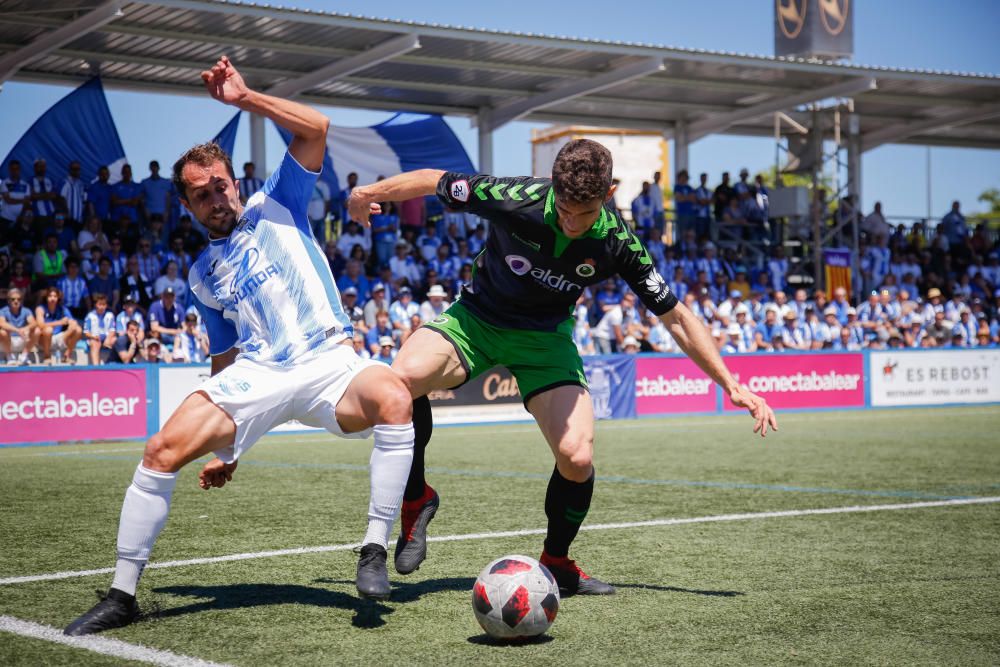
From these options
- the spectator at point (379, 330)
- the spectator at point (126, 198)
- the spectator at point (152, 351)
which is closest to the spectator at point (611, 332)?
the spectator at point (379, 330)

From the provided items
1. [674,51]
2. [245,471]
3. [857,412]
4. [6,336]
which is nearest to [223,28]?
[6,336]

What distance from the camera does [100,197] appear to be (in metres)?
20.3

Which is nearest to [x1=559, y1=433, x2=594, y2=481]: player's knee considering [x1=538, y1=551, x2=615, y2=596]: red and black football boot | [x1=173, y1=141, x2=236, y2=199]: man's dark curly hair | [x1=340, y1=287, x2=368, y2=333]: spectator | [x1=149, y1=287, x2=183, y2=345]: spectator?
[x1=538, y1=551, x2=615, y2=596]: red and black football boot

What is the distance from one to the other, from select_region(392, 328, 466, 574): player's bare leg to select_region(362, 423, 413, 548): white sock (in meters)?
0.56

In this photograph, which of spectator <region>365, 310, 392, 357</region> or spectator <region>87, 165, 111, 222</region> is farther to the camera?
spectator <region>87, 165, 111, 222</region>

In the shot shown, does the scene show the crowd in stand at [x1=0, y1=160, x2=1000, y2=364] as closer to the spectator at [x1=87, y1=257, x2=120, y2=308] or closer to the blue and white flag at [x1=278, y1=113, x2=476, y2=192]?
the spectator at [x1=87, y1=257, x2=120, y2=308]

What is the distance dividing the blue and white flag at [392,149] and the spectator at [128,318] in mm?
→ 6278

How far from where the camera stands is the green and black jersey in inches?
211

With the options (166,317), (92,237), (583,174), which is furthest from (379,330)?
(583,174)

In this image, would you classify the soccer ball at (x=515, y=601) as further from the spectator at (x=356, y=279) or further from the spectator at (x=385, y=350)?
the spectator at (x=356, y=279)

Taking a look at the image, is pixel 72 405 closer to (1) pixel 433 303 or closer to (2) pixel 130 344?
(2) pixel 130 344

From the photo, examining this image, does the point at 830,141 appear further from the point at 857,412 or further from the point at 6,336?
the point at 6,336

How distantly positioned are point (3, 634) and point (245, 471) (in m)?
7.00

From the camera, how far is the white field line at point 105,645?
4004 mm
